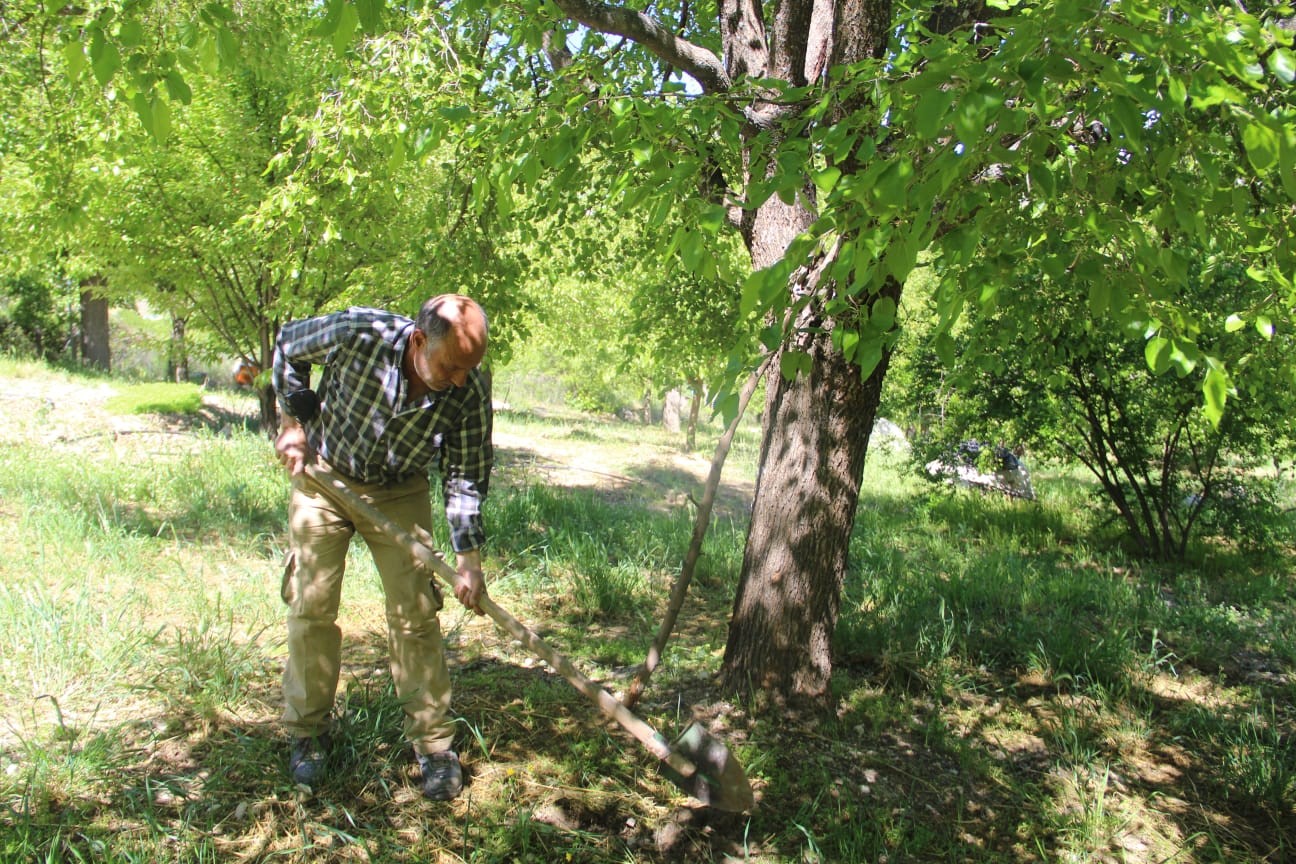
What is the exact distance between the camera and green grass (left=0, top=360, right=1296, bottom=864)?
2574mm

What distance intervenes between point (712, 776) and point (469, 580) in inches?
39.7

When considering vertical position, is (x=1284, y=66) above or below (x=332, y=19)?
below

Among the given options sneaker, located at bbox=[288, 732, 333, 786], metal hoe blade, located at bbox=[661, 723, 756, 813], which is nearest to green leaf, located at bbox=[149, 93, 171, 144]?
sneaker, located at bbox=[288, 732, 333, 786]

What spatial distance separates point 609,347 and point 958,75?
14607 mm

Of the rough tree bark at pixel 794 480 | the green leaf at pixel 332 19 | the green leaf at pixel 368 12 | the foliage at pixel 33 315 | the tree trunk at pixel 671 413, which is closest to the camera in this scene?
the green leaf at pixel 368 12

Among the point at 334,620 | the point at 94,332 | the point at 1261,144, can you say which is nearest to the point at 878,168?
the point at 1261,144

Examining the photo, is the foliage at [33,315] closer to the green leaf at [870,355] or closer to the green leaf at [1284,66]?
the green leaf at [870,355]

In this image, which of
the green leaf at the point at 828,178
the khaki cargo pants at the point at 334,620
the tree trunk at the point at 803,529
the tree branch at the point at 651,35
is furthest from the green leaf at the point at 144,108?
the tree trunk at the point at 803,529

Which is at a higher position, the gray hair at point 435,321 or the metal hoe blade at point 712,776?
the gray hair at point 435,321

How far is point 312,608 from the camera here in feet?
8.97

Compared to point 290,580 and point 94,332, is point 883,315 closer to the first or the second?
point 290,580

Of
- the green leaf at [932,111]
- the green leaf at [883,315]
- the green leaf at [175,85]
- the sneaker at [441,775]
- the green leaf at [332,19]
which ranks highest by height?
the green leaf at [332,19]

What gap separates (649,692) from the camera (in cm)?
368

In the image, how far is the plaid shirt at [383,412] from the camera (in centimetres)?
267
